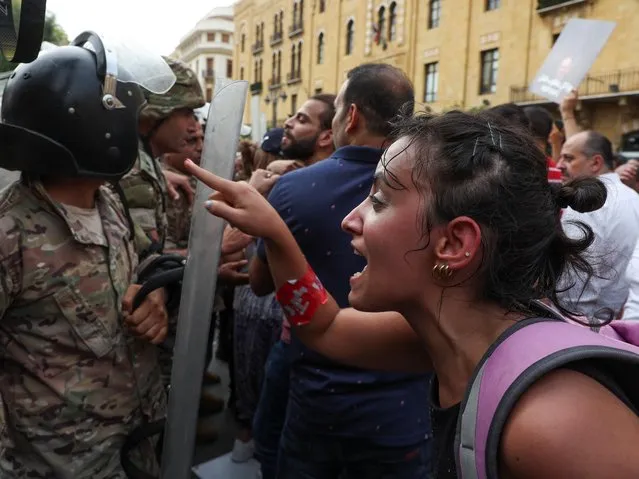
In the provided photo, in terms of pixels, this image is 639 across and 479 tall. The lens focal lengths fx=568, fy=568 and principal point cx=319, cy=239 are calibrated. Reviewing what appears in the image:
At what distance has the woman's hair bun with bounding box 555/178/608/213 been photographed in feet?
3.97

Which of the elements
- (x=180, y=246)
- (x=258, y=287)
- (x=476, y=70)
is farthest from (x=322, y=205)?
(x=476, y=70)

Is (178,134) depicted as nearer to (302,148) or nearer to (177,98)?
(177,98)

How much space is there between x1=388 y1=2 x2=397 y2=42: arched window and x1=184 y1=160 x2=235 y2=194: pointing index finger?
2622 centimetres

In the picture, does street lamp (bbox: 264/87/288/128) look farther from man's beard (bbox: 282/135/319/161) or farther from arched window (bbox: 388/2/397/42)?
man's beard (bbox: 282/135/319/161)

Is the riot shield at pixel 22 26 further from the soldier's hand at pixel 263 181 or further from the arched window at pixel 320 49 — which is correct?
the arched window at pixel 320 49

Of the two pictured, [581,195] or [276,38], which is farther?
[276,38]

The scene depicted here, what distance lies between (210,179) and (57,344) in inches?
27.6

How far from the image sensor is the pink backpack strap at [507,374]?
90 cm

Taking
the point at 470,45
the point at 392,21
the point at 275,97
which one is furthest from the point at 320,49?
the point at 470,45

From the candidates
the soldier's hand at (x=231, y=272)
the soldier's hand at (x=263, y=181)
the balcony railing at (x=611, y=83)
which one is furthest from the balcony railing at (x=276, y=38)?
the soldier's hand at (x=231, y=272)

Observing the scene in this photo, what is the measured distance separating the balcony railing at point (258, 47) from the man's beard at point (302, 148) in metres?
39.3

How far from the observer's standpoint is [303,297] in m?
1.66

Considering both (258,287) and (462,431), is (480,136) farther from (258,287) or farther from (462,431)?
(258,287)

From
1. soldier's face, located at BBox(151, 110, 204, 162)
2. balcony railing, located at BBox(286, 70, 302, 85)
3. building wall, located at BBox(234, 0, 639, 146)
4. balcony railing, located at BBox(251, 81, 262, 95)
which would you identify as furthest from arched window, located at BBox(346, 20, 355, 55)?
soldier's face, located at BBox(151, 110, 204, 162)
